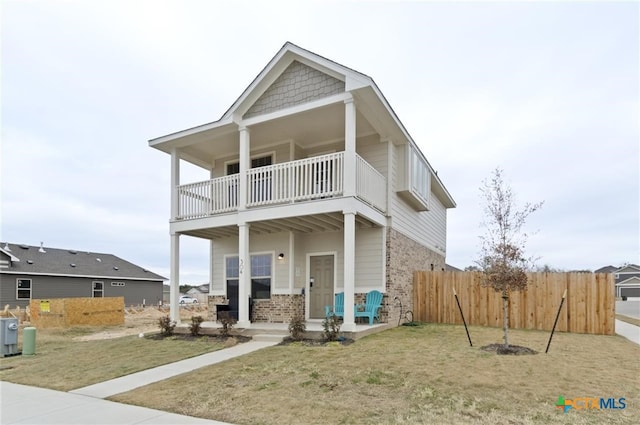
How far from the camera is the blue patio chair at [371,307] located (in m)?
11.0

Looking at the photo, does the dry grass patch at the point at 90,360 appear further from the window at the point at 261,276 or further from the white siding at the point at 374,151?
the white siding at the point at 374,151

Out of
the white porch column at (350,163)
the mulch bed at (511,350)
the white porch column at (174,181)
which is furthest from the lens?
the white porch column at (174,181)

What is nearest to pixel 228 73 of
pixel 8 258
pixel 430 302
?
pixel 430 302

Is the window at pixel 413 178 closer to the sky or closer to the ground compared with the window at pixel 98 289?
closer to the sky

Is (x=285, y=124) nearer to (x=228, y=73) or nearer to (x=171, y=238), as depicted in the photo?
(x=171, y=238)

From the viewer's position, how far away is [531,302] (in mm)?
12086

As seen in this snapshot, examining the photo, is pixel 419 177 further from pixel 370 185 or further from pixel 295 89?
pixel 295 89

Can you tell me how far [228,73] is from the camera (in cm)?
1738

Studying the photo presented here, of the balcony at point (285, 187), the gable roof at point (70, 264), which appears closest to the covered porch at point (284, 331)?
the balcony at point (285, 187)

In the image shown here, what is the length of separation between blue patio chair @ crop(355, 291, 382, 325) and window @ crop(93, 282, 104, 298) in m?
25.9

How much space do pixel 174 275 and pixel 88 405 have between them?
7558 millimetres

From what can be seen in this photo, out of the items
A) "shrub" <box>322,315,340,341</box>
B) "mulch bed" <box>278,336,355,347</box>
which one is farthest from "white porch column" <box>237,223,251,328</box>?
"shrub" <box>322,315,340,341</box>

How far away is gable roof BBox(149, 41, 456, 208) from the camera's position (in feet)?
32.1

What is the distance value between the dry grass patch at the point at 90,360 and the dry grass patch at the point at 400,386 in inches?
63.3
